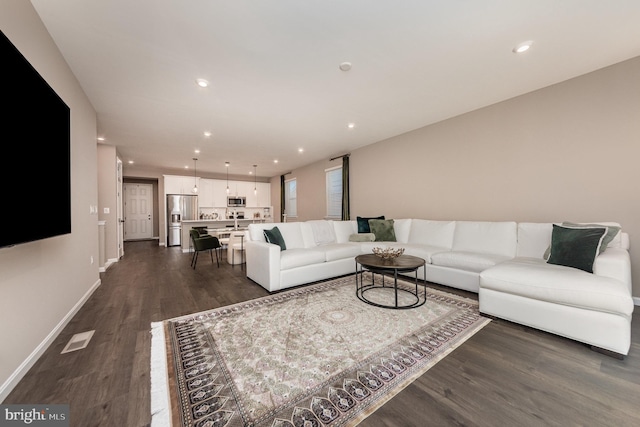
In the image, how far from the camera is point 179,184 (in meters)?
7.88

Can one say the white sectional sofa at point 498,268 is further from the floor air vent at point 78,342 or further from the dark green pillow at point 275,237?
the floor air vent at point 78,342

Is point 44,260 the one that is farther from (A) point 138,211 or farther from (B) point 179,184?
(A) point 138,211

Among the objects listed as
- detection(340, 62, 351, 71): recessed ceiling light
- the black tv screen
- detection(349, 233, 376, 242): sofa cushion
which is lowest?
detection(349, 233, 376, 242): sofa cushion

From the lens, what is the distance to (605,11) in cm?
193

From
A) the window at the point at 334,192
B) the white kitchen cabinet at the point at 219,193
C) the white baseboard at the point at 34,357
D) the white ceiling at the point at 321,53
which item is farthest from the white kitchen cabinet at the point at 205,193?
the white baseboard at the point at 34,357

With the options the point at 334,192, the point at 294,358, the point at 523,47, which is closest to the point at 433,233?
the point at 523,47

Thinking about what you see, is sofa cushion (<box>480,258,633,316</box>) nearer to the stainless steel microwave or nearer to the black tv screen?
the black tv screen

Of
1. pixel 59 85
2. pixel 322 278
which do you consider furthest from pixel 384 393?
pixel 59 85

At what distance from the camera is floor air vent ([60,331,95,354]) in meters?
1.87

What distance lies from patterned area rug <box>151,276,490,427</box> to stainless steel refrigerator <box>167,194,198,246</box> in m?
6.23

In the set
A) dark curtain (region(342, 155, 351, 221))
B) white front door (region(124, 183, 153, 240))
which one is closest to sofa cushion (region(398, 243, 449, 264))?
dark curtain (region(342, 155, 351, 221))

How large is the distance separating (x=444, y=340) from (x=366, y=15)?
2.82 meters

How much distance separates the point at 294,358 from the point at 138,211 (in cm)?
1028
